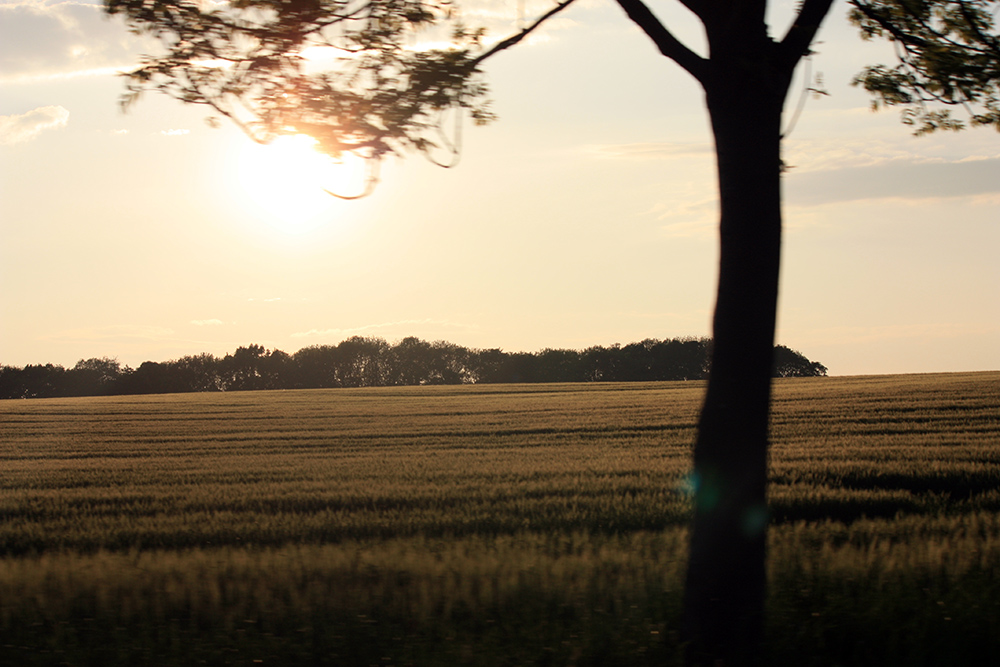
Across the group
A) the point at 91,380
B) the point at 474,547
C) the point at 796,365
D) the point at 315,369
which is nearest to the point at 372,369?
the point at 315,369

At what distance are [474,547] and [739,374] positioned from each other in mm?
4170

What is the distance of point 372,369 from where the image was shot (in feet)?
269

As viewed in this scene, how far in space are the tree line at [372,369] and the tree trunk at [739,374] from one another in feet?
228

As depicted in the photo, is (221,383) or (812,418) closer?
(812,418)

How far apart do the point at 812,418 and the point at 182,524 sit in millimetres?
20130

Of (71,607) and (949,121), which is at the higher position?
(949,121)

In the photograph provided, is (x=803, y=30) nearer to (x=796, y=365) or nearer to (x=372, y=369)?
(x=796, y=365)

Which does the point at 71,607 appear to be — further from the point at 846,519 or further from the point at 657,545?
the point at 846,519

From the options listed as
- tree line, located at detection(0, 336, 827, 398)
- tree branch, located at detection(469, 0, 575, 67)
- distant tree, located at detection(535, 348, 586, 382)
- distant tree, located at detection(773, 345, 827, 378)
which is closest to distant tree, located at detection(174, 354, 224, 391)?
tree line, located at detection(0, 336, 827, 398)

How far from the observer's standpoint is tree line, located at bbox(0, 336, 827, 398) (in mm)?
74312

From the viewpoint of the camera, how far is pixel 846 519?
11.0 metres

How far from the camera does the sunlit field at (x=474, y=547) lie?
16.8 ft

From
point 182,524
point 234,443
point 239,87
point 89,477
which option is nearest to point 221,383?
point 234,443

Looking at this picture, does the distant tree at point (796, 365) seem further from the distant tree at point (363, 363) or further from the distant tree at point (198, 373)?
the distant tree at point (198, 373)
